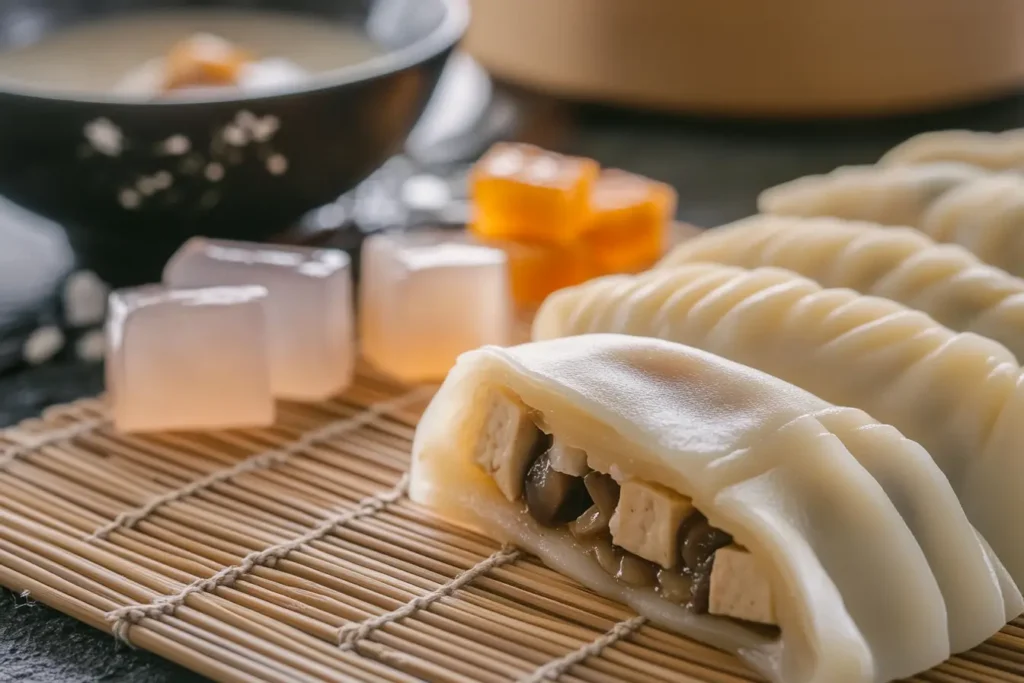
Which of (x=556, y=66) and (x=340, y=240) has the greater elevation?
(x=556, y=66)

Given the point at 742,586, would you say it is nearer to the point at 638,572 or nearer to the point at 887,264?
the point at 638,572

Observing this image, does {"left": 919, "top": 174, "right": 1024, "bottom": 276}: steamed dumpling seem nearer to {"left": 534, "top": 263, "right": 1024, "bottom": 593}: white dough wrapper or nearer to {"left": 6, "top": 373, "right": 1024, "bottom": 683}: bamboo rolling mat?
{"left": 534, "top": 263, "right": 1024, "bottom": 593}: white dough wrapper

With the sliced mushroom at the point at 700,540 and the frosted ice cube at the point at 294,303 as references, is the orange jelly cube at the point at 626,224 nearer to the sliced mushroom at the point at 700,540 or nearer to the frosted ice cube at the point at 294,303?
the frosted ice cube at the point at 294,303

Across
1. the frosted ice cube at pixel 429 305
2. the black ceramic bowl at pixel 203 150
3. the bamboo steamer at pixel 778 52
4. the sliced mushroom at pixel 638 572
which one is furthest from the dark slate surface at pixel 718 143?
the sliced mushroom at pixel 638 572

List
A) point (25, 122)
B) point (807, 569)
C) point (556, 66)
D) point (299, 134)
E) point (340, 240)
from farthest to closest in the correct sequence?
point (556, 66)
point (340, 240)
point (299, 134)
point (25, 122)
point (807, 569)

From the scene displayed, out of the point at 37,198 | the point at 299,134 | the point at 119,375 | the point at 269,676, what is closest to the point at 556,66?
the point at 299,134

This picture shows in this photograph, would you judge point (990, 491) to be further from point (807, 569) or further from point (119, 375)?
point (119, 375)
